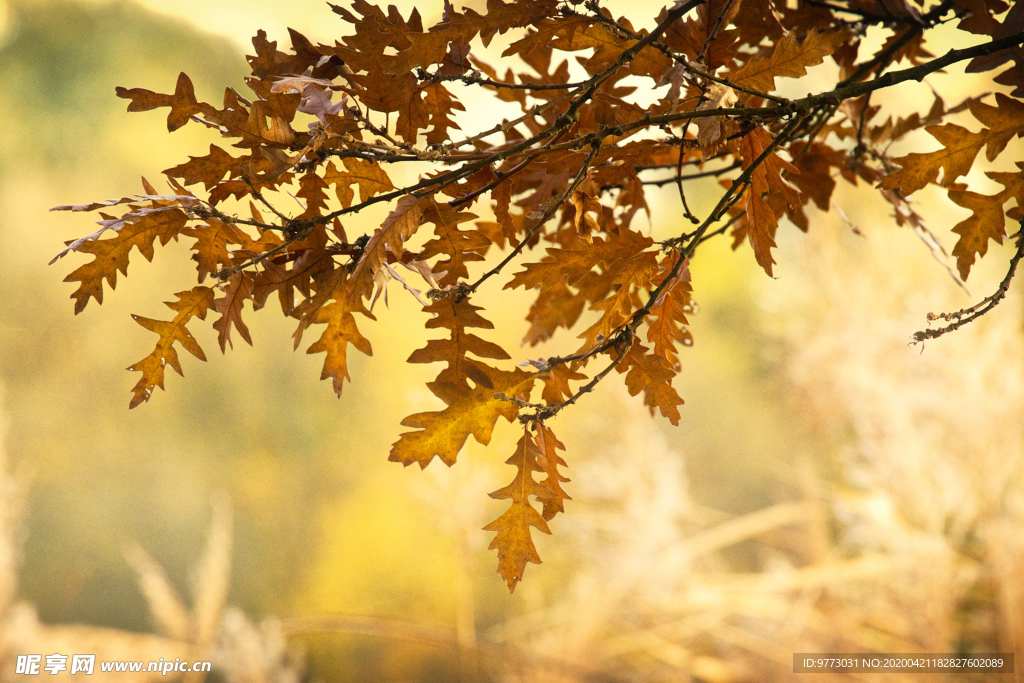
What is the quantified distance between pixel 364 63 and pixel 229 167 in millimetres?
114

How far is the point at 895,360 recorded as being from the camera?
178cm

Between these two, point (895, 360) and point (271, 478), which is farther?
point (895, 360)

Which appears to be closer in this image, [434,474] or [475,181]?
[475,181]

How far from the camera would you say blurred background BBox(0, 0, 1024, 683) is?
1.53 metres

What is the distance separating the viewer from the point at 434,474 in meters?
1.73

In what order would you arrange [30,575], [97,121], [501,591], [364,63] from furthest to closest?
[501,591], [97,121], [30,575], [364,63]

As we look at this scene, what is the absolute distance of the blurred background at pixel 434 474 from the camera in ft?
5.01

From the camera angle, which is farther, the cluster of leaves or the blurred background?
the blurred background

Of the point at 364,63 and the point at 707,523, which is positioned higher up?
the point at 364,63

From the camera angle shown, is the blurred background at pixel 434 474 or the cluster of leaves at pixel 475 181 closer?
the cluster of leaves at pixel 475 181

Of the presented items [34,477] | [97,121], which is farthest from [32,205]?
[34,477]

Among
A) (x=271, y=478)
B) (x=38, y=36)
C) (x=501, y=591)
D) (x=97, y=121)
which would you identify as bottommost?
(x=501, y=591)

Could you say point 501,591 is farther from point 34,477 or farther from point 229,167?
point 229,167

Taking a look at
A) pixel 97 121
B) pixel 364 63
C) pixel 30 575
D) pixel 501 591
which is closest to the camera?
pixel 364 63
